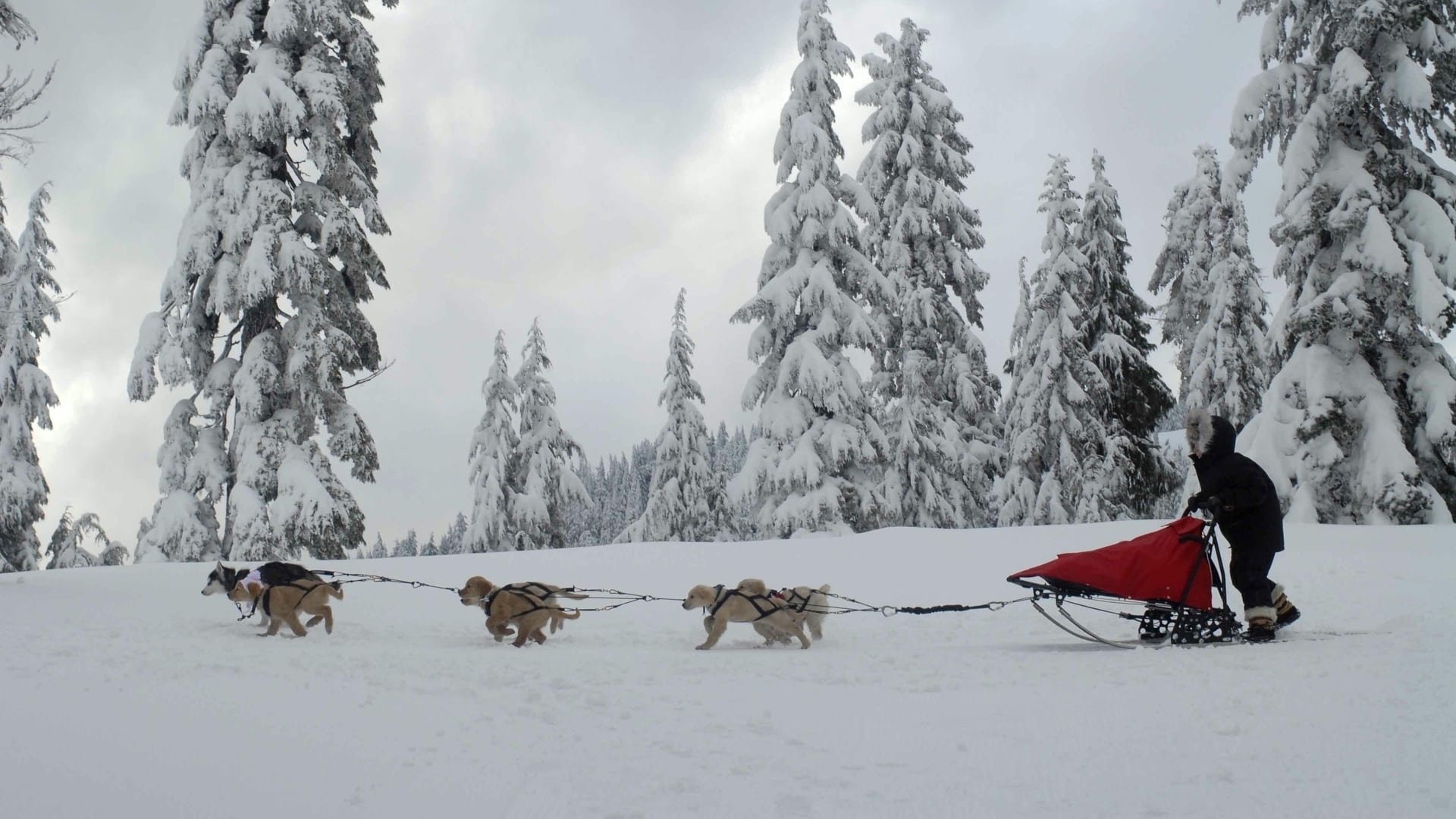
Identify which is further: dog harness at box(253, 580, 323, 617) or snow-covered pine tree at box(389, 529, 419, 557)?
snow-covered pine tree at box(389, 529, 419, 557)

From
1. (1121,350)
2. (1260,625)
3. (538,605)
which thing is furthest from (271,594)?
(1121,350)

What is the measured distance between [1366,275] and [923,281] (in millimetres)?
12501

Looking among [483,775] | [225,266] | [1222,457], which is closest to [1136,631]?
[1222,457]

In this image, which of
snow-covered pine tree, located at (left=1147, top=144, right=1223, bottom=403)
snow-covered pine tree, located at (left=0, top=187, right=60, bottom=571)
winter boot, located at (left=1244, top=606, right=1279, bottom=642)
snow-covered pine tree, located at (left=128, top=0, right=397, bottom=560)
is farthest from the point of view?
snow-covered pine tree, located at (left=1147, top=144, right=1223, bottom=403)

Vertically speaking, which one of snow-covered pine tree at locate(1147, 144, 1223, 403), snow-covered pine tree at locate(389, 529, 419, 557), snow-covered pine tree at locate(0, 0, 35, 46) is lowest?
snow-covered pine tree at locate(389, 529, 419, 557)

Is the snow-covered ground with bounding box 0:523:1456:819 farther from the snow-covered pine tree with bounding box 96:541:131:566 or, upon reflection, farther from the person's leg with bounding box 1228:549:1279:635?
the snow-covered pine tree with bounding box 96:541:131:566

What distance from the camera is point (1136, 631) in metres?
6.87

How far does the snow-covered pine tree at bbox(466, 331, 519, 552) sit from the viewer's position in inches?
1155

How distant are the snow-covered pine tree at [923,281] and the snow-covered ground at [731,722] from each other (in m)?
15.5

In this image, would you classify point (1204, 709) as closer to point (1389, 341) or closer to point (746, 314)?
point (1389, 341)

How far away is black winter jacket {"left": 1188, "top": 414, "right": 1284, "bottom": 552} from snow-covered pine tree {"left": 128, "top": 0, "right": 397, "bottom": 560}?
1261 centimetres

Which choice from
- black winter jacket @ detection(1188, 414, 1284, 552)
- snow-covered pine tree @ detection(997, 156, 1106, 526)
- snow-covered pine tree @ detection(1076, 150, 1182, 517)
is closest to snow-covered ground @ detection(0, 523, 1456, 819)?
black winter jacket @ detection(1188, 414, 1284, 552)

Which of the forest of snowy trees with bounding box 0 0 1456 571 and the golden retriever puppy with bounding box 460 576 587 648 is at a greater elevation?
the forest of snowy trees with bounding box 0 0 1456 571

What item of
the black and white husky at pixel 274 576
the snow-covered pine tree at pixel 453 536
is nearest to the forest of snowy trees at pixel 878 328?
the black and white husky at pixel 274 576
